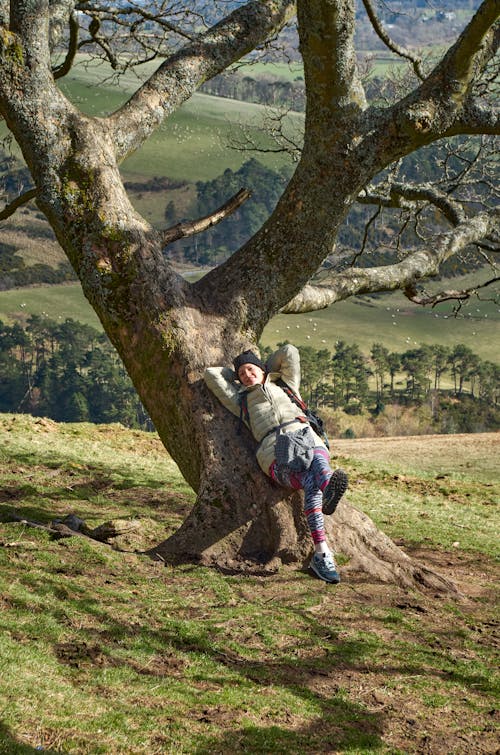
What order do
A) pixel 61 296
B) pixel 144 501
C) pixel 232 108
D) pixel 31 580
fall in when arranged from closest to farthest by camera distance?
pixel 31 580, pixel 144 501, pixel 61 296, pixel 232 108

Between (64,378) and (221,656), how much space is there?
2726 inches

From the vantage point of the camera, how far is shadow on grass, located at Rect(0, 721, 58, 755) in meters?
3.19

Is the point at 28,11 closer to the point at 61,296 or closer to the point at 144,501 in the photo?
the point at 144,501

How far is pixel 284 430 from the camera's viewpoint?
22.4 ft

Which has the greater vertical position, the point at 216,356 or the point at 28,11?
the point at 28,11

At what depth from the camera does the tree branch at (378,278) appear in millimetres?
8555

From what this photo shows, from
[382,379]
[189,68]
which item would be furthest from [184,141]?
[189,68]

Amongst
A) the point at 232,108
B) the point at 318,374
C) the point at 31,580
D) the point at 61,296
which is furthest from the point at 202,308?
the point at 232,108

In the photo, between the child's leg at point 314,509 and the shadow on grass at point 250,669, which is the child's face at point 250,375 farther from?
the shadow on grass at point 250,669

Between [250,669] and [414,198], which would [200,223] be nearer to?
[414,198]

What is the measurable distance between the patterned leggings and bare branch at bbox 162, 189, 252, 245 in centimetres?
262

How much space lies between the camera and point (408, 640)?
5.48 m

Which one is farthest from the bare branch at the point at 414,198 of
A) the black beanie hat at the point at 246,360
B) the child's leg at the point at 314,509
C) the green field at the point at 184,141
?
the green field at the point at 184,141

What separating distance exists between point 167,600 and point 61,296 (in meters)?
107
